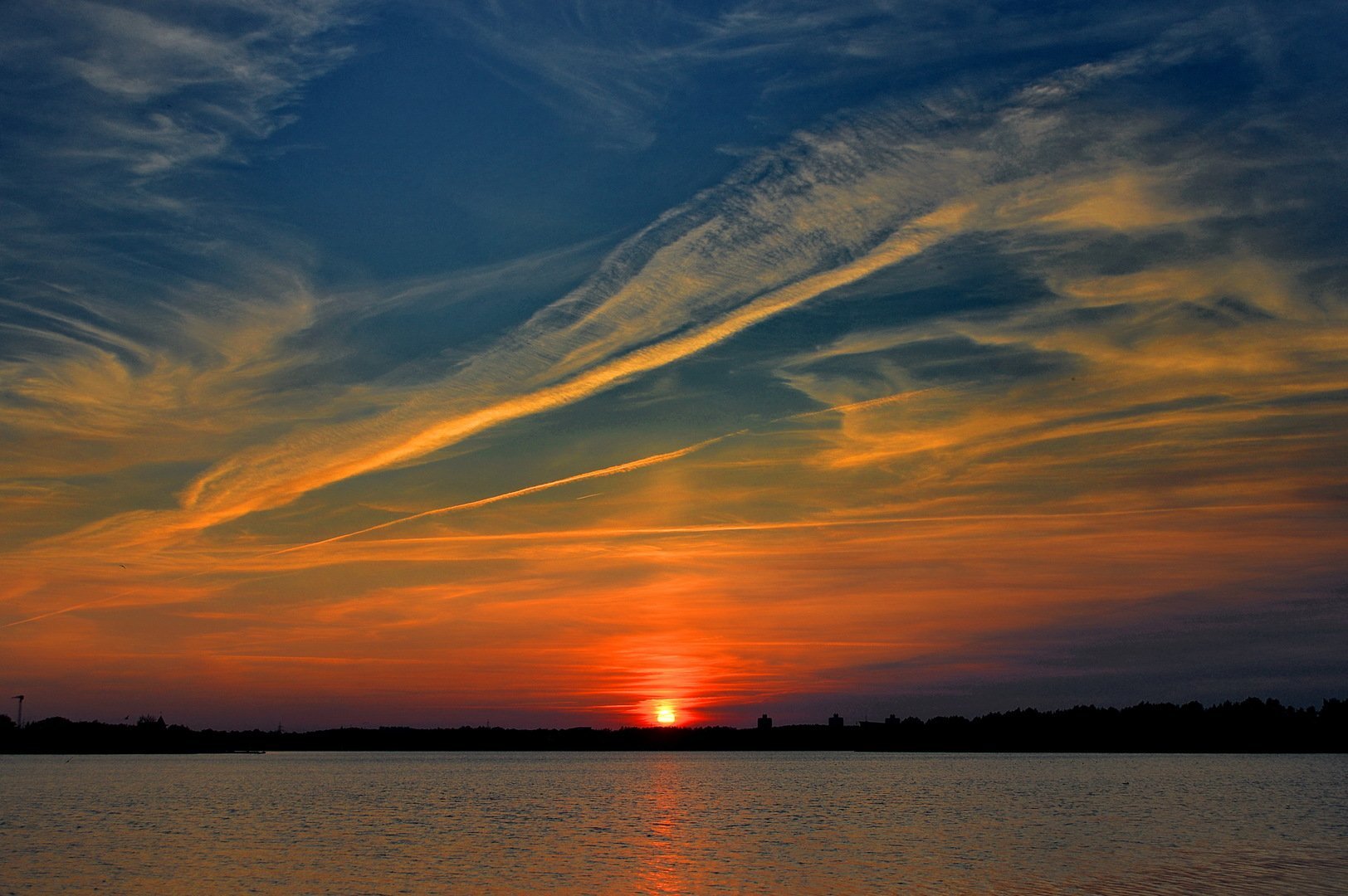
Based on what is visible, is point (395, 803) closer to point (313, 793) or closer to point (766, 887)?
point (313, 793)

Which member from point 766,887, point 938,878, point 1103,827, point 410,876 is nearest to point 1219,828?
point 1103,827

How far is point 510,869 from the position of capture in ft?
240

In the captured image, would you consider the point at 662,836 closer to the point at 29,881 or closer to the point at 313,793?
the point at 29,881

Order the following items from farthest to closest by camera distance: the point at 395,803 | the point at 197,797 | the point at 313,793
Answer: the point at 313,793 < the point at 197,797 < the point at 395,803

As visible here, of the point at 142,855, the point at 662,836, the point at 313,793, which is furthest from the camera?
the point at 313,793

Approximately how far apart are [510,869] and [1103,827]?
56.9 metres

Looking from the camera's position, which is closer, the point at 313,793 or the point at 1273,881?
the point at 1273,881

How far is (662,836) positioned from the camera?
95938 millimetres

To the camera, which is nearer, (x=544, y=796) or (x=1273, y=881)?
(x=1273, y=881)

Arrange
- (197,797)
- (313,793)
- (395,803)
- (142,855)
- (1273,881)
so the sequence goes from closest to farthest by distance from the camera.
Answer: (1273,881)
(142,855)
(395,803)
(197,797)
(313,793)

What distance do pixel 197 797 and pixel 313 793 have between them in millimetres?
18452

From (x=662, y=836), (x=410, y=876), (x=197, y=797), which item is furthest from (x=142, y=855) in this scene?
(x=197, y=797)

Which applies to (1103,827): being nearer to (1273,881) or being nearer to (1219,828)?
(1219,828)

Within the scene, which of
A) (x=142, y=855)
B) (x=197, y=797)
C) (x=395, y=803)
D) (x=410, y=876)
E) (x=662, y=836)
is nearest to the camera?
(x=410, y=876)
